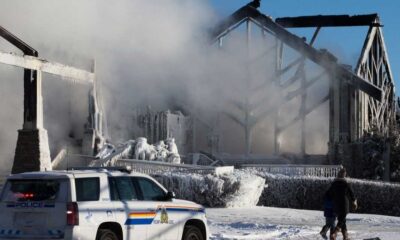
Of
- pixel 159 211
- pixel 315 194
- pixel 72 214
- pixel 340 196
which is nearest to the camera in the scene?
pixel 72 214

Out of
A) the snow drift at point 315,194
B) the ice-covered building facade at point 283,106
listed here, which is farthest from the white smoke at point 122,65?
the snow drift at point 315,194

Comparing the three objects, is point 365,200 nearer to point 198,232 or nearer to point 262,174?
point 262,174

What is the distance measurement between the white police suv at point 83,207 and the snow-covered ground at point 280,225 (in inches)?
153

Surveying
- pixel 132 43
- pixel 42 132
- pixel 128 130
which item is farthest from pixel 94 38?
pixel 42 132

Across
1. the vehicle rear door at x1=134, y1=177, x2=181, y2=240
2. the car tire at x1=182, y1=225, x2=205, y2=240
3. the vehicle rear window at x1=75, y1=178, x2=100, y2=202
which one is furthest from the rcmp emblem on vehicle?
the vehicle rear window at x1=75, y1=178, x2=100, y2=202

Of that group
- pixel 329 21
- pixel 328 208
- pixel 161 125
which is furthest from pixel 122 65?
pixel 328 208

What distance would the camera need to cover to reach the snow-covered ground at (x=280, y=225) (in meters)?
18.2

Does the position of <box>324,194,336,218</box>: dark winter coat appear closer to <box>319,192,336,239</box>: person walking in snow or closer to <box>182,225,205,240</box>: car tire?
<box>319,192,336,239</box>: person walking in snow

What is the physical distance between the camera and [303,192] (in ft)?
96.0

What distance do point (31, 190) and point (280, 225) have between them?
9383mm

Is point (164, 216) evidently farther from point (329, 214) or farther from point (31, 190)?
point (329, 214)

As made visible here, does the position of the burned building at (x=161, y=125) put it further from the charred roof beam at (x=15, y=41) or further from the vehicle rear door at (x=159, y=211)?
the vehicle rear door at (x=159, y=211)

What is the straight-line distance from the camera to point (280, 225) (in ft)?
66.5

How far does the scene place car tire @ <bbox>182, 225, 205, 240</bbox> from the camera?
1400 cm
